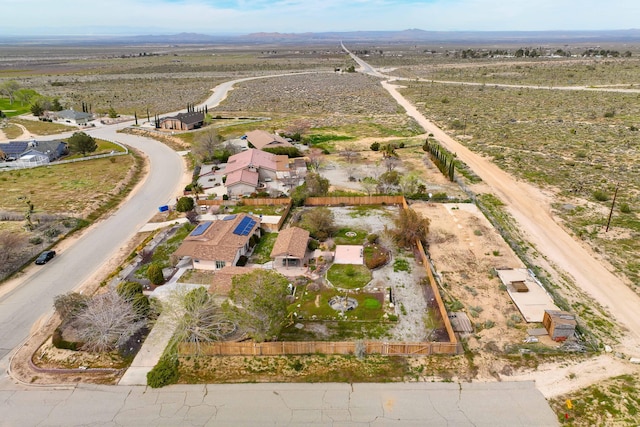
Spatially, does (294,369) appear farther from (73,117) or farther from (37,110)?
(37,110)

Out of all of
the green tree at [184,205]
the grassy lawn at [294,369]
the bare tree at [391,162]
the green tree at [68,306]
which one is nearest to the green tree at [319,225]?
the green tree at [184,205]

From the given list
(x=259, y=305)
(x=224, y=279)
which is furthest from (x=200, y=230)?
(x=259, y=305)

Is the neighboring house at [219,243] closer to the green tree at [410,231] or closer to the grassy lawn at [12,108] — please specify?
the green tree at [410,231]

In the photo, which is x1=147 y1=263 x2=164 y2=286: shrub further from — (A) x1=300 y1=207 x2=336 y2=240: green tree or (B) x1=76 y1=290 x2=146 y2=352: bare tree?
(A) x1=300 y1=207 x2=336 y2=240: green tree

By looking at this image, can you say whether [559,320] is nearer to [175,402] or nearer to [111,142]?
[175,402]

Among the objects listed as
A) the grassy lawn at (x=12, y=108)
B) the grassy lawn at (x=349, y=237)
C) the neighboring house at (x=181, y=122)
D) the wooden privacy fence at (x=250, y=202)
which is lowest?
the grassy lawn at (x=349, y=237)

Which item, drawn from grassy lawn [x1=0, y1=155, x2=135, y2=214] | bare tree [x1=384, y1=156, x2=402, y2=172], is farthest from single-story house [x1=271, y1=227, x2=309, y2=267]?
grassy lawn [x1=0, y1=155, x2=135, y2=214]
